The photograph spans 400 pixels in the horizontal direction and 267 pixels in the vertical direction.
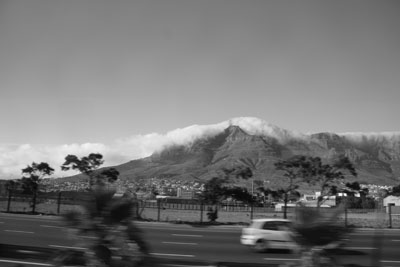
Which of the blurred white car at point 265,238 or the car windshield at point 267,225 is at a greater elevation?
the car windshield at point 267,225

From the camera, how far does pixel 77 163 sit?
109 ft

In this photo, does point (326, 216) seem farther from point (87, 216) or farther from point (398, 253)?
point (398, 253)

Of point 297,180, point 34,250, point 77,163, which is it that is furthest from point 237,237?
point 77,163

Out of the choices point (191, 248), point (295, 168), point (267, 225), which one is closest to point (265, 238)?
point (267, 225)

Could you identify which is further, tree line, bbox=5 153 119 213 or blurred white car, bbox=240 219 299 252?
tree line, bbox=5 153 119 213

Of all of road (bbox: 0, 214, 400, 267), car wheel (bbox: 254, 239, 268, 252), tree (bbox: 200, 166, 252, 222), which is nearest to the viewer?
road (bbox: 0, 214, 400, 267)

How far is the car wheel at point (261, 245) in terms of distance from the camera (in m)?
16.4

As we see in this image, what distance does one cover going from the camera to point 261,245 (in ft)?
54.0

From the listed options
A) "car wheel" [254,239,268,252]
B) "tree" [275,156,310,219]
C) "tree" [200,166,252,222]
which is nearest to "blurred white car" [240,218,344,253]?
"car wheel" [254,239,268,252]

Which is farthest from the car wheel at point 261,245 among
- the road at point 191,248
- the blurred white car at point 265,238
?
the road at point 191,248

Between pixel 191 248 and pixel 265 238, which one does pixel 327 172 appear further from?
pixel 191 248

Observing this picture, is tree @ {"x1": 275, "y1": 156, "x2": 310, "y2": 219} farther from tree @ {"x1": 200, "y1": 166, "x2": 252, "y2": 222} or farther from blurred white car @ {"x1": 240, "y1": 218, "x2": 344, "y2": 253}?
blurred white car @ {"x1": 240, "y1": 218, "x2": 344, "y2": 253}

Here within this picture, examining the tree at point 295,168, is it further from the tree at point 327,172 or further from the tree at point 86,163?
the tree at point 86,163

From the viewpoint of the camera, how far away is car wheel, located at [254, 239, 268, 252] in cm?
1642
